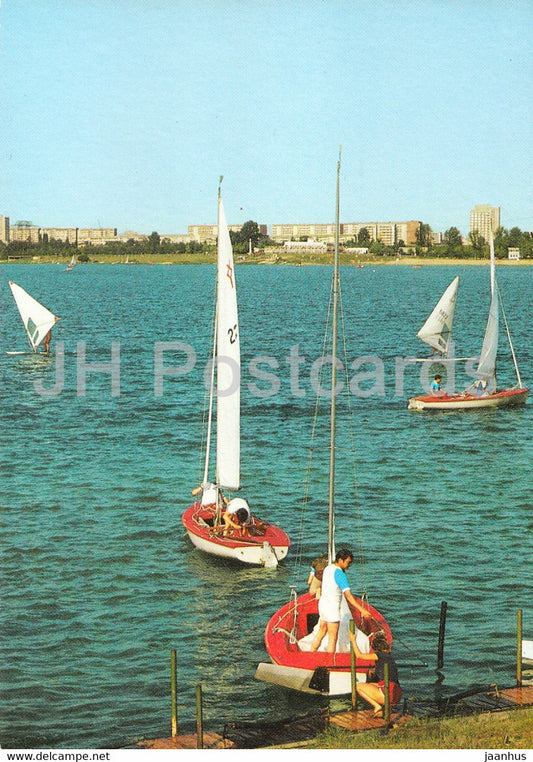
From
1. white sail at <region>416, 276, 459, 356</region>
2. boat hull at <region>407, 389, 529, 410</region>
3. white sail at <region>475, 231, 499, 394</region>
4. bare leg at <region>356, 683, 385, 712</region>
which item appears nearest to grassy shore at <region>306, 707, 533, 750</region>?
bare leg at <region>356, 683, 385, 712</region>

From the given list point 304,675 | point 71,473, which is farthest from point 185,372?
point 304,675

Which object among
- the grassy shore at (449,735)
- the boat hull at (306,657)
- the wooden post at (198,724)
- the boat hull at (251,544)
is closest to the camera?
the grassy shore at (449,735)

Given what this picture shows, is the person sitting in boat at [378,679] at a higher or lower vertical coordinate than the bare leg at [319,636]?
lower

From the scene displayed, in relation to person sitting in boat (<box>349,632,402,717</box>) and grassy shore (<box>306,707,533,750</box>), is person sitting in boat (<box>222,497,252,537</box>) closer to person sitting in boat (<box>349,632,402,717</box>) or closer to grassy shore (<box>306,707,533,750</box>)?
person sitting in boat (<box>349,632,402,717</box>)

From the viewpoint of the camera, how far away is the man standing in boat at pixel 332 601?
2308 cm

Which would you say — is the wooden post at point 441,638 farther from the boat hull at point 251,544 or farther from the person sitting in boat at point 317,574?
the boat hull at point 251,544

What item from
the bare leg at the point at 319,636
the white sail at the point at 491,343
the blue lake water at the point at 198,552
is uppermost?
the white sail at the point at 491,343

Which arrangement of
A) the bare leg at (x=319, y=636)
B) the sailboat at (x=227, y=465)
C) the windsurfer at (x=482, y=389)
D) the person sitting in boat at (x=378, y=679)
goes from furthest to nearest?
the windsurfer at (x=482, y=389) → the sailboat at (x=227, y=465) → the bare leg at (x=319, y=636) → the person sitting in boat at (x=378, y=679)

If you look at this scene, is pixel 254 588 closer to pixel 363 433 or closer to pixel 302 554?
pixel 302 554

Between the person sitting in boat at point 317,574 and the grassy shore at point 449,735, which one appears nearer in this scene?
the grassy shore at point 449,735

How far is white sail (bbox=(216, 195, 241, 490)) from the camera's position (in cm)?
3228

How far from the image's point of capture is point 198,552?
34.8 m

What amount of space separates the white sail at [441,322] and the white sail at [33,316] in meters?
30.0

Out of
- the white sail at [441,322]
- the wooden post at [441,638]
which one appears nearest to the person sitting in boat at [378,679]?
the wooden post at [441,638]
